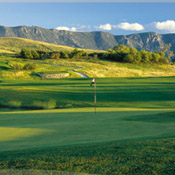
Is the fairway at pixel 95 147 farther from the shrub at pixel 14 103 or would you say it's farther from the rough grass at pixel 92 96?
the shrub at pixel 14 103

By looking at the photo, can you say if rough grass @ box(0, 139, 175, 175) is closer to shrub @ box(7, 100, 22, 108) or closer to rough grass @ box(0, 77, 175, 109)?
rough grass @ box(0, 77, 175, 109)

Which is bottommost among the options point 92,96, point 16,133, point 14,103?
point 14,103

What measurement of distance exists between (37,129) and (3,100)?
22133 millimetres

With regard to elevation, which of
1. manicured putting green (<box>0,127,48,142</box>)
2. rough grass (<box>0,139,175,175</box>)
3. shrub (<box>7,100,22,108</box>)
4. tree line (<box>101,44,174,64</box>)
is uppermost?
tree line (<box>101,44,174,64</box>)

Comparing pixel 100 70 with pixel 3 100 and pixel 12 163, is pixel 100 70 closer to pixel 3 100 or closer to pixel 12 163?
pixel 3 100

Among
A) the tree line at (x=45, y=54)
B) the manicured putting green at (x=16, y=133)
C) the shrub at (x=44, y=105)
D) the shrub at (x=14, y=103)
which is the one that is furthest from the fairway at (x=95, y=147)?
the tree line at (x=45, y=54)

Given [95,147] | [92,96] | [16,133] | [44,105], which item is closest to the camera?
[95,147]

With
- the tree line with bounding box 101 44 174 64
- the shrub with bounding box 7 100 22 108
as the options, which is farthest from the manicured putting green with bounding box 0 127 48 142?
the tree line with bounding box 101 44 174 64

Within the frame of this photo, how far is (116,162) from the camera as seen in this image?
6520mm

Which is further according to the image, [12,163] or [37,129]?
[37,129]

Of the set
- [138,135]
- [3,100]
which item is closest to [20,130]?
[138,135]

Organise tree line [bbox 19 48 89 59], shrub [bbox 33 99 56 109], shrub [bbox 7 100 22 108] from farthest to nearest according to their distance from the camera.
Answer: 1. tree line [bbox 19 48 89 59]
2. shrub [bbox 7 100 22 108]
3. shrub [bbox 33 99 56 109]

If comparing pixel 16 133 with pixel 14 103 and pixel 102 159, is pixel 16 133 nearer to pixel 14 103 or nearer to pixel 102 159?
pixel 102 159

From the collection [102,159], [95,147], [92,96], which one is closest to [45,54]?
[92,96]
